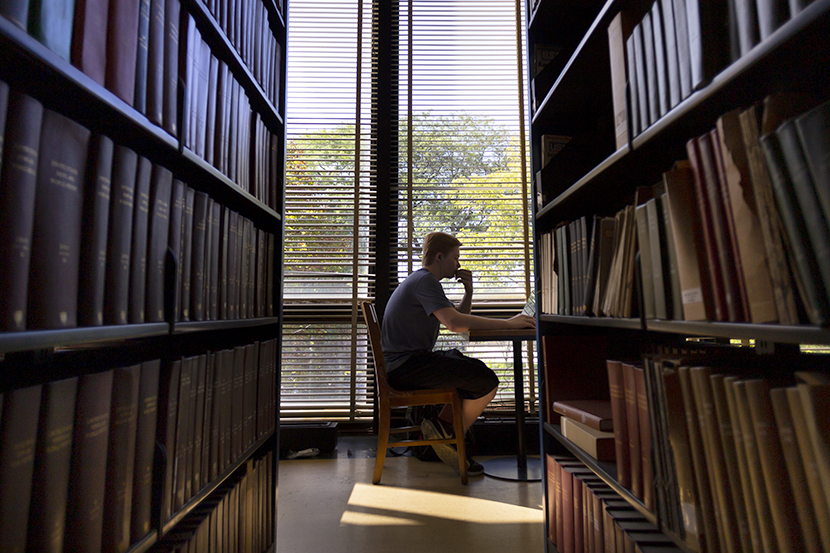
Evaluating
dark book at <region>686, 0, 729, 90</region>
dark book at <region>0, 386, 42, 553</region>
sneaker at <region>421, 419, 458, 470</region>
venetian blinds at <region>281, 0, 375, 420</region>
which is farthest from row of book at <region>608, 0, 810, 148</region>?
venetian blinds at <region>281, 0, 375, 420</region>

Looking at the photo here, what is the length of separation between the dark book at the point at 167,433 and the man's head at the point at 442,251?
70.4 inches

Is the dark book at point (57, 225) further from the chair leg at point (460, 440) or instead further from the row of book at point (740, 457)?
the chair leg at point (460, 440)

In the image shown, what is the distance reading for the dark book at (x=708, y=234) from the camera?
25.5 inches

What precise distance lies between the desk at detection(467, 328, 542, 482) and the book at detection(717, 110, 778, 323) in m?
1.55

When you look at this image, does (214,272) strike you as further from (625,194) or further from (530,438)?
(530,438)

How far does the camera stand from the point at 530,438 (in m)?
2.86

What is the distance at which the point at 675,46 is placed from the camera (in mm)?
761

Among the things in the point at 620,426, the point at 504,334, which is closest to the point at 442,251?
the point at 504,334

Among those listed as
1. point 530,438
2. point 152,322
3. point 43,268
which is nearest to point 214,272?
point 152,322

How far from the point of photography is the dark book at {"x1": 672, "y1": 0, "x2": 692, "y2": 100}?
0.71 metres

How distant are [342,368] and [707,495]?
8.19ft

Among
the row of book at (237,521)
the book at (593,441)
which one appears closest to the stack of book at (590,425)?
the book at (593,441)

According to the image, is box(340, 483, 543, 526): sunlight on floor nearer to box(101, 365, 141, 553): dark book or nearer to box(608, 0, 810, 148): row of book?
box(101, 365, 141, 553): dark book

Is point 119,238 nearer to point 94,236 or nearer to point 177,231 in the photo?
point 94,236
